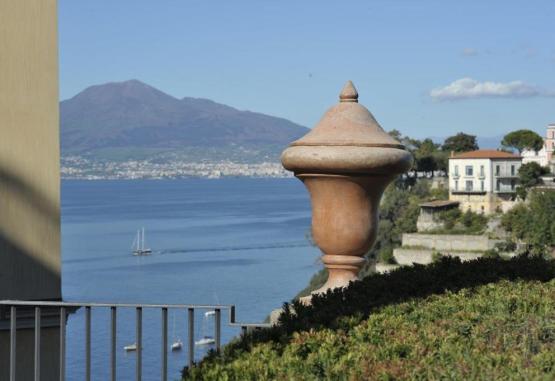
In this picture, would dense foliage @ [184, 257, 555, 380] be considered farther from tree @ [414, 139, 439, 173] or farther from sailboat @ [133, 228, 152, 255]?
sailboat @ [133, 228, 152, 255]

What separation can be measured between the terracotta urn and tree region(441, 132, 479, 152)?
319 ft

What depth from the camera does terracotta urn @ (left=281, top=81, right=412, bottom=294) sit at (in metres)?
5.59

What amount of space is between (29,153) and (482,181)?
81170mm

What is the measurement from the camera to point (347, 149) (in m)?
5.57

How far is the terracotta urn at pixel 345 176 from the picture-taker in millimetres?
5594

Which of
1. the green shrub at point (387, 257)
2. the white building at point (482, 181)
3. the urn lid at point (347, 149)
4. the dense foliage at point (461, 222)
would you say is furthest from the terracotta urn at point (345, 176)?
the white building at point (482, 181)

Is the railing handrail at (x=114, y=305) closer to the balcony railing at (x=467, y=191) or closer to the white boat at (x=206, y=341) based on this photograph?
the white boat at (x=206, y=341)

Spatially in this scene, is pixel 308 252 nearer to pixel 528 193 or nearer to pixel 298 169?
pixel 528 193

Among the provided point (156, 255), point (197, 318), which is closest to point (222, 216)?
point (156, 255)

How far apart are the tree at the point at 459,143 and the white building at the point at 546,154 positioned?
5.57 meters

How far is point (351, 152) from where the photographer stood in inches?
219

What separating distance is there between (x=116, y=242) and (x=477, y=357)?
114 m

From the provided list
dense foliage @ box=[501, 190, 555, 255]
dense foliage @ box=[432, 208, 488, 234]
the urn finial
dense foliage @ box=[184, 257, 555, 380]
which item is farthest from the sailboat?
dense foliage @ box=[184, 257, 555, 380]

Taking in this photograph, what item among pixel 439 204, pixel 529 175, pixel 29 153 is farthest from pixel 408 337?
pixel 529 175
